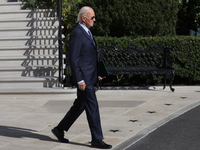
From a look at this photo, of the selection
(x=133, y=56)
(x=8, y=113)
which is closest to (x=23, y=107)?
(x=8, y=113)

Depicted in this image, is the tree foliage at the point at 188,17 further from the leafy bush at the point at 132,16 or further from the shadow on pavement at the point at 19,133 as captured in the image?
the shadow on pavement at the point at 19,133

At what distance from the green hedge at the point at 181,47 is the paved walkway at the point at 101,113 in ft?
2.12

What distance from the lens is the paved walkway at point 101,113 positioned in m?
6.28

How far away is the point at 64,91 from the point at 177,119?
11.5 feet

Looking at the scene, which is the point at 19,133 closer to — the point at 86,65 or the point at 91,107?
the point at 91,107

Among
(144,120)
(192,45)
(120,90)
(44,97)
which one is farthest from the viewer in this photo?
(192,45)

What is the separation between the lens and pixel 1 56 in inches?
480

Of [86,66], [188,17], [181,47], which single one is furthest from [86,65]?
[188,17]

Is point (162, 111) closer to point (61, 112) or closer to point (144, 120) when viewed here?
point (144, 120)

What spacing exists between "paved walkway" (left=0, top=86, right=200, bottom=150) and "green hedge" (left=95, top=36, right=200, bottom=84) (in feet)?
2.12

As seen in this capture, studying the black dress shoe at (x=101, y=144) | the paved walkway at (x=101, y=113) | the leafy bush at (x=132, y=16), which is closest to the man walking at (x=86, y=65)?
the black dress shoe at (x=101, y=144)

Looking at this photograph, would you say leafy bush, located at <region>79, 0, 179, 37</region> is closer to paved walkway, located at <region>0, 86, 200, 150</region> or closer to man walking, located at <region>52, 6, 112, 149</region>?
paved walkway, located at <region>0, 86, 200, 150</region>

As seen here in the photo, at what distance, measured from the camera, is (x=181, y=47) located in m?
12.3

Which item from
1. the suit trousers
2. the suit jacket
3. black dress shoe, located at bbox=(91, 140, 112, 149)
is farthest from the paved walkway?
the suit jacket
